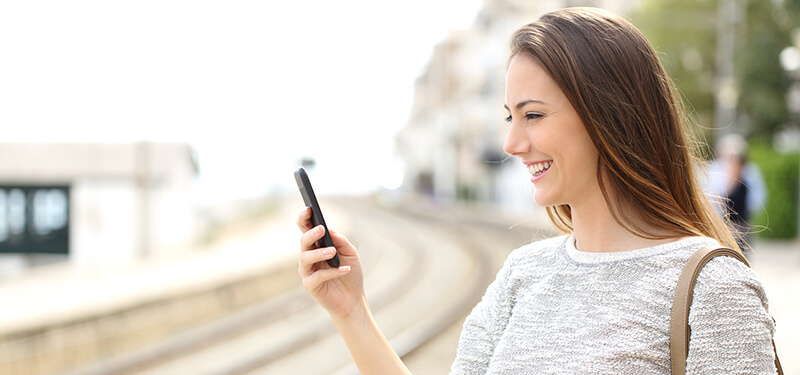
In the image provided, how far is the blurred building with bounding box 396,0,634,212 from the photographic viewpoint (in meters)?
37.3

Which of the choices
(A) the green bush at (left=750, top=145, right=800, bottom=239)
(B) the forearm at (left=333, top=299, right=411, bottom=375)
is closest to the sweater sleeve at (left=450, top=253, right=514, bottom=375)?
(B) the forearm at (left=333, top=299, right=411, bottom=375)

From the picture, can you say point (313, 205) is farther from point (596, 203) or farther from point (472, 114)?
point (472, 114)

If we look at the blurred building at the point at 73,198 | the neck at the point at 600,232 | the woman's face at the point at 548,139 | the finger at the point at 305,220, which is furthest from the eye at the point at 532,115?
the blurred building at the point at 73,198

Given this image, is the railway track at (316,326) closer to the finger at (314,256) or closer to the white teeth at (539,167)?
the white teeth at (539,167)

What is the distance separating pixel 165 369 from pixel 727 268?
25.9 feet

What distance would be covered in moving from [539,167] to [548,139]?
83 mm

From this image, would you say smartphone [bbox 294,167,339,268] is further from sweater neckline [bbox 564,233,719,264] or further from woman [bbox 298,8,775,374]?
sweater neckline [bbox 564,233,719,264]

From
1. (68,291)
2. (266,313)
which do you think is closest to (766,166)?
(266,313)

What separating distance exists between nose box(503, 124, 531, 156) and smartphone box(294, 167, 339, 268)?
1.50 ft

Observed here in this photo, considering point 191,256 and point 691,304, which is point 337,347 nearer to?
point 691,304

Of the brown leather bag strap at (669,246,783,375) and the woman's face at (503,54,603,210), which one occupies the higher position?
the woman's face at (503,54,603,210)

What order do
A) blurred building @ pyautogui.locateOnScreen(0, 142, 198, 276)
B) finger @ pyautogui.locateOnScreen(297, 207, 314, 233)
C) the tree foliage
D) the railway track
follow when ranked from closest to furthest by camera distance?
1. finger @ pyautogui.locateOnScreen(297, 207, 314, 233)
2. the railway track
3. blurred building @ pyautogui.locateOnScreen(0, 142, 198, 276)
4. the tree foliage

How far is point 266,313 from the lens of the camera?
11.6m

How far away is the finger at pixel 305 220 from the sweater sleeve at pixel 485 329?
474 mm
